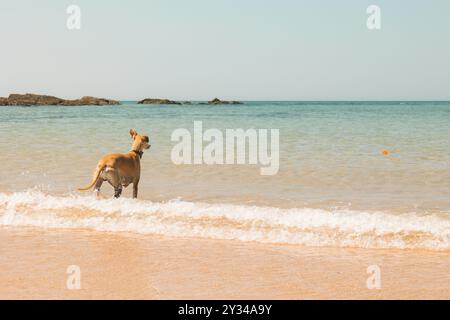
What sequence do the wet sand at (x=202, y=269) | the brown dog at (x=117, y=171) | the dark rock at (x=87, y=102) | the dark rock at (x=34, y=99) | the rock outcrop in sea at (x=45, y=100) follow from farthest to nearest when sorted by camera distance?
the dark rock at (x=87, y=102) < the rock outcrop in sea at (x=45, y=100) < the dark rock at (x=34, y=99) < the brown dog at (x=117, y=171) < the wet sand at (x=202, y=269)

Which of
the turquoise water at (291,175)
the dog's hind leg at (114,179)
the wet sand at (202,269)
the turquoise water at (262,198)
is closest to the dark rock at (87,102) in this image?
the turquoise water at (291,175)

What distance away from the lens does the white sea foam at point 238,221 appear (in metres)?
6.92

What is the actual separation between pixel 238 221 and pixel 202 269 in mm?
2284

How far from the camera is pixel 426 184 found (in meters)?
11.1

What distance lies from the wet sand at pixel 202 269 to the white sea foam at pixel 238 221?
384 mm

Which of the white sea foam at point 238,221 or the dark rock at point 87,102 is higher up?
the dark rock at point 87,102

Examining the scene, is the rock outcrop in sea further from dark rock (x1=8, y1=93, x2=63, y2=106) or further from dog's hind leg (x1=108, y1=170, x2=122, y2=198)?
dog's hind leg (x1=108, y1=170, x2=122, y2=198)

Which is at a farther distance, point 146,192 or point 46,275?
point 146,192

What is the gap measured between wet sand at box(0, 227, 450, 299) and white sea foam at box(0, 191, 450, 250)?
38 centimetres

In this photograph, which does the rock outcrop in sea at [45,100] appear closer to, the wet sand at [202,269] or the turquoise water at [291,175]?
the turquoise water at [291,175]
